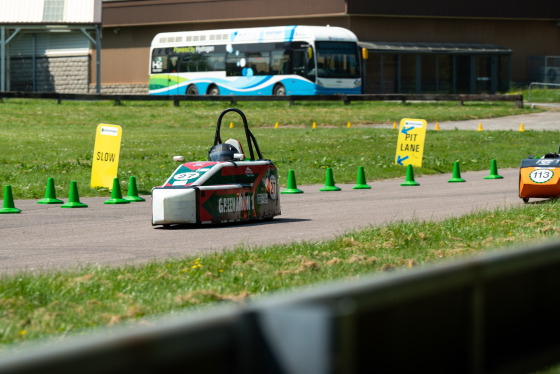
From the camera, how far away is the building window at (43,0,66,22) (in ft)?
208

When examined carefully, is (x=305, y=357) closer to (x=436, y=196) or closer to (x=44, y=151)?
(x=436, y=196)

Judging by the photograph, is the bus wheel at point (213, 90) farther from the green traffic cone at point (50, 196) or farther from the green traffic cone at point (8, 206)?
the green traffic cone at point (8, 206)

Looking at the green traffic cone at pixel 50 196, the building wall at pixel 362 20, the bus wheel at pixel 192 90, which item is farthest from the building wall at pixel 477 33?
the green traffic cone at pixel 50 196

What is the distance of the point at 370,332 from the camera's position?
3682mm

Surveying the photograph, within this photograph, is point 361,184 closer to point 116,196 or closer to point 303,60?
point 116,196

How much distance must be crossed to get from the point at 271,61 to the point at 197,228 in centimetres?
3654

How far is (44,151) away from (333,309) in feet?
79.0

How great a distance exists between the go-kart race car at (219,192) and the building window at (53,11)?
52414mm

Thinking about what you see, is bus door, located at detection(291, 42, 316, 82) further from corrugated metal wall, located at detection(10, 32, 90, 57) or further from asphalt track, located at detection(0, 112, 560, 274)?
asphalt track, located at detection(0, 112, 560, 274)

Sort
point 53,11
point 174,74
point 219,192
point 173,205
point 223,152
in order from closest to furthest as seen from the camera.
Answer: point 173,205 → point 219,192 → point 223,152 → point 174,74 → point 53,11

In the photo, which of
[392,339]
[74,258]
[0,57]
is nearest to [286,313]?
[392,339]

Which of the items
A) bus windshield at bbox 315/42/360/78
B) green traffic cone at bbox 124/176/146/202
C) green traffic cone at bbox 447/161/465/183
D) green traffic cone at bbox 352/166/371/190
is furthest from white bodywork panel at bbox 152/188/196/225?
bus windshield at bbox 315/42/360/78

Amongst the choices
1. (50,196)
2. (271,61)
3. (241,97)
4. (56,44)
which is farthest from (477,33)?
(50,196)

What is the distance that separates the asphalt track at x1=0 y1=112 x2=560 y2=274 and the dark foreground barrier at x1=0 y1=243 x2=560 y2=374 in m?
5.46
